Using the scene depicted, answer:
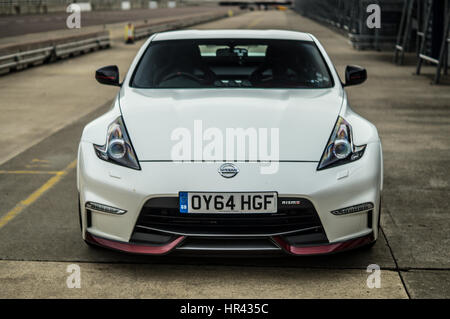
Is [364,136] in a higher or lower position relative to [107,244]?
higher

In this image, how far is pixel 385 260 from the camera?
420 centimetres

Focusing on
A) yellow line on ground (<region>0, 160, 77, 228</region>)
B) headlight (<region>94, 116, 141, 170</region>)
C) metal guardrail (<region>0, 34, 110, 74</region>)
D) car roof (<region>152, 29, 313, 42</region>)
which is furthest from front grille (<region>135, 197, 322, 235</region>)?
metal guardrail (<region>0, 34, 110, 74</region>)

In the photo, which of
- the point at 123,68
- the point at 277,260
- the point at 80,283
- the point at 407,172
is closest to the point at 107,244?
the point at 80,283

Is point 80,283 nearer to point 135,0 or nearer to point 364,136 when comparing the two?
point 364,136

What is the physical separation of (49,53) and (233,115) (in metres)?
16.2

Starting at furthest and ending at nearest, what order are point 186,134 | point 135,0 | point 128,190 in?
1. point 135,0
2. point 186,134
3. point 128,190

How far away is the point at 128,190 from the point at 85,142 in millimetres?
598

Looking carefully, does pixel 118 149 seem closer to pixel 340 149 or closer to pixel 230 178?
pixel 230 178

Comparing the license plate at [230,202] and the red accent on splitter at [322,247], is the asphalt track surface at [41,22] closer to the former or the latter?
the license plate at [230,202]

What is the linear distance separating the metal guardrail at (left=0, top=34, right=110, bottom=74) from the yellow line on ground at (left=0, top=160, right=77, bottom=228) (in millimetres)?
9968

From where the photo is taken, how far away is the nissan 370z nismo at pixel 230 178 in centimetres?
367

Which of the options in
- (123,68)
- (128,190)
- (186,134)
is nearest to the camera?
(128,190)

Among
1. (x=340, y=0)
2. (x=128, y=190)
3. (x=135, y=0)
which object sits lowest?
(x=135, y=0)

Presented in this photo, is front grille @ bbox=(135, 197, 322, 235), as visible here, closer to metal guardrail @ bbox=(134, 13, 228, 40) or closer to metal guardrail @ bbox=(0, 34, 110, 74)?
metal guardrail @ bbox=(0, 34, 110, 74)
